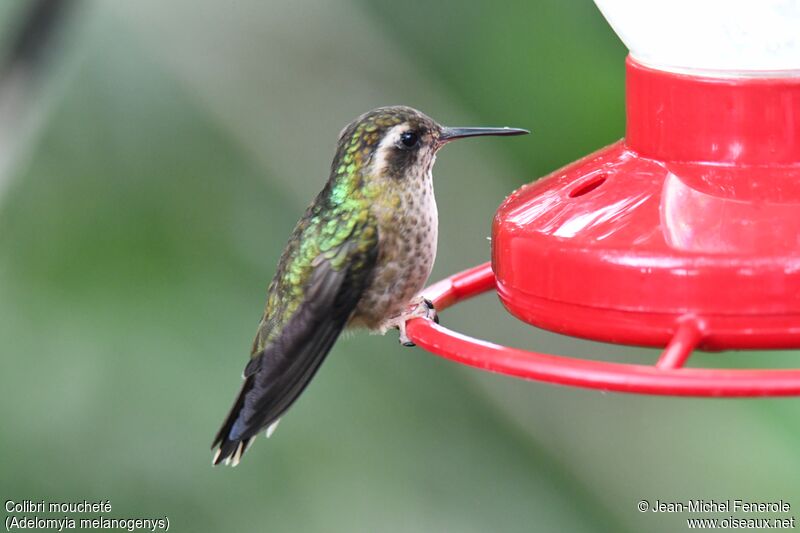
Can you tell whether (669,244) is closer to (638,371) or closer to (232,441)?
(638,371)

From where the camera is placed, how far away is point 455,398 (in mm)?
5090

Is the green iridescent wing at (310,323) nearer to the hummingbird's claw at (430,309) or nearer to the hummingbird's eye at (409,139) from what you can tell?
the hummingbird's eye at (409,139)

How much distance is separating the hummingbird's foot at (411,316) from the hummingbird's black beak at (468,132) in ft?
1.51

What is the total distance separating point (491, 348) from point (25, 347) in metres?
3.02

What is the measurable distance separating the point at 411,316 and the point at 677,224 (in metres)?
0.84

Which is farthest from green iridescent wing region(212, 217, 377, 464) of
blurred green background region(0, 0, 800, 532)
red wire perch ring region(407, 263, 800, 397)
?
blurred green background region(0, 0, 800, 532)

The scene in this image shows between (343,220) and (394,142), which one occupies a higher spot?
(394,142)

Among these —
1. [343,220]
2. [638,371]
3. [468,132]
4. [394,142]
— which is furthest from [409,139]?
[638,371]

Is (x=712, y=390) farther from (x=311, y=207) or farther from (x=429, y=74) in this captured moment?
(x=429, y=74)

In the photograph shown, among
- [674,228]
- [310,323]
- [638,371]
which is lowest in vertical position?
[310,323]

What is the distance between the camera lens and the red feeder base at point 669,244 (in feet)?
8.32

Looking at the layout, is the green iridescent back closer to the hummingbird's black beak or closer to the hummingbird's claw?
the hummingbird's black beak

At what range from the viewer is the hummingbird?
3635 mm

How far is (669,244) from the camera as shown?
8.63 ft
